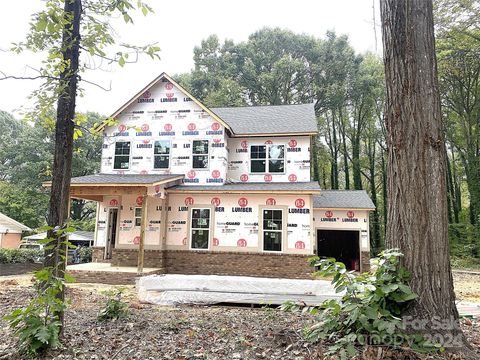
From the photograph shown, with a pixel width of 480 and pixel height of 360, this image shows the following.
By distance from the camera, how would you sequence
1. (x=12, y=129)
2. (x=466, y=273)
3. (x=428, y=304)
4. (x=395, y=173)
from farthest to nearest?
1. (x=12, y=129)
2. (x=466, y=273)
3. (x=395, y=173)
4. (x=428, y=304)

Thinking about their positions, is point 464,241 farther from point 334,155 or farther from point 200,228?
point 200,228

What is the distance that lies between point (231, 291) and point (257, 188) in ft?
19.6

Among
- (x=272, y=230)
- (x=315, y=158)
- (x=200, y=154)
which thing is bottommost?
(x=272, y=230)

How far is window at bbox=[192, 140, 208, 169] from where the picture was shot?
571 inches

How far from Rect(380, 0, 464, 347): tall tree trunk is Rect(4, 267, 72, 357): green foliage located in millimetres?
3714

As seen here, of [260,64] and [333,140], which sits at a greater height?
[260,64]

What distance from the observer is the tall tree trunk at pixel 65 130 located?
4.27 meters

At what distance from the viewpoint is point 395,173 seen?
3814 millimetres

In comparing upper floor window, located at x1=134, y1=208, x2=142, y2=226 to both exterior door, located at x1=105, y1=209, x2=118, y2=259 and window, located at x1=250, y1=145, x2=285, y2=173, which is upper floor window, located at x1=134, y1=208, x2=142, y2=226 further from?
window, located at x1=250, y1=145, x2=285, y2=173

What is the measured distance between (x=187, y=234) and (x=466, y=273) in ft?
48.0

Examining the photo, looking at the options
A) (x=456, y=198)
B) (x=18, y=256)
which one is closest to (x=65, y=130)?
(x=18, y=256)

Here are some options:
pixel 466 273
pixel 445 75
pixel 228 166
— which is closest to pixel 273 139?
pixel 228 166

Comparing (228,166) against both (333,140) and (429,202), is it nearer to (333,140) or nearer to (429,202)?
(429,202)

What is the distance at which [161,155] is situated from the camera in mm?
14742
